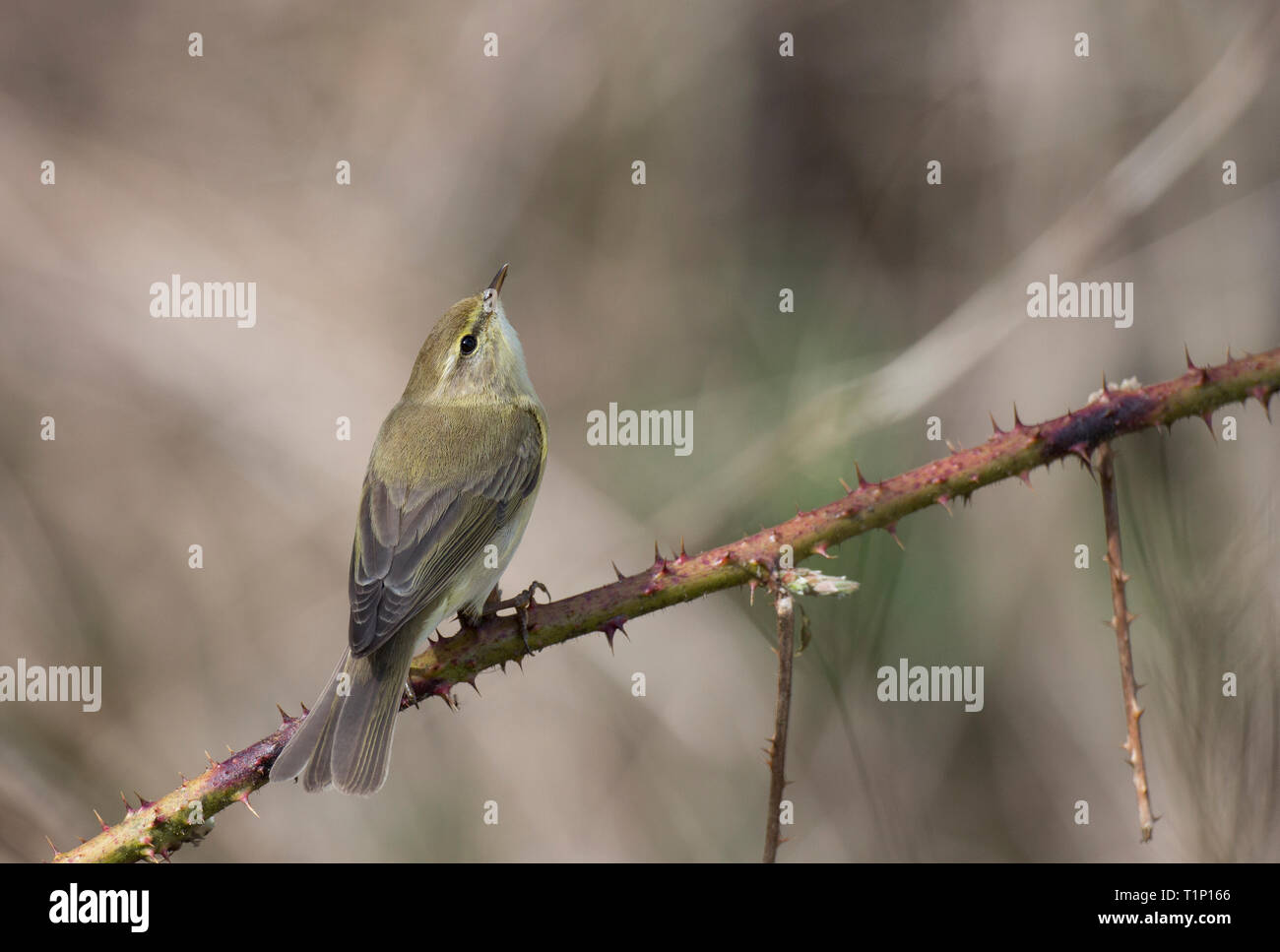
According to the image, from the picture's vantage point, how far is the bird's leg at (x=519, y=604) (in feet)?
8.62

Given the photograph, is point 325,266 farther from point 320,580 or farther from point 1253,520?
point 1253,520

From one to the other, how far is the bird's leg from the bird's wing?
0.52ft

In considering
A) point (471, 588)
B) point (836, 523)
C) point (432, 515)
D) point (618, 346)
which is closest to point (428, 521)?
point (432, 515)

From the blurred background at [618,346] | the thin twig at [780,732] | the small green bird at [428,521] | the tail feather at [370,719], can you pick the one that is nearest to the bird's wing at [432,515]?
the small green bird at [428,521]

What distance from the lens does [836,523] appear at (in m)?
2.28

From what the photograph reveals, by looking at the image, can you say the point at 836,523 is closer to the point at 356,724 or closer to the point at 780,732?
the point at 780,732

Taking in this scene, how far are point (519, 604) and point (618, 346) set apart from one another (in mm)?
3431

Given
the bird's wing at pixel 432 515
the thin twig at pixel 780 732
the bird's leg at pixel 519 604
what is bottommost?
the thin twig at pixel 780 732

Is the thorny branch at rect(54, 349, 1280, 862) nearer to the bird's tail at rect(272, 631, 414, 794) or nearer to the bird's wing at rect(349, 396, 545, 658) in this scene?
the bird's tail at rect(272, 631, 414, 794)

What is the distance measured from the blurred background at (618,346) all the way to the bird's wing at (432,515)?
3.91 feet

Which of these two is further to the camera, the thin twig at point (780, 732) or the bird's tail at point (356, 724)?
the bird's tail at point (356, 724)

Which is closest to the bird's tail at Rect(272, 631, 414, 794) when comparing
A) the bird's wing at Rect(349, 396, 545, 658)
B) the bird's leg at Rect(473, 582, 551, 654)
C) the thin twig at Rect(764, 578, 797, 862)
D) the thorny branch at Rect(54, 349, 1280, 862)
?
the bird's wing at Rect(349, 396, 545, 658)

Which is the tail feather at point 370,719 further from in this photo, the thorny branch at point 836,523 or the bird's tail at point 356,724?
the thorny branch at point 836,523
